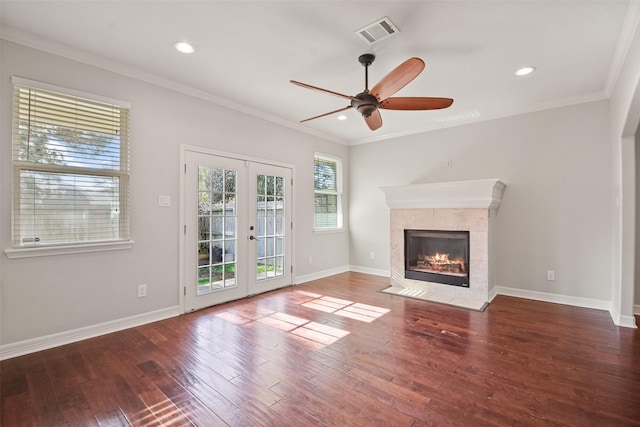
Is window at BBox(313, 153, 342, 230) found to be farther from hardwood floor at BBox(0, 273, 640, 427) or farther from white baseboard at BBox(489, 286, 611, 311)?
white baseboard at BBox(489, 286, 611, 311)

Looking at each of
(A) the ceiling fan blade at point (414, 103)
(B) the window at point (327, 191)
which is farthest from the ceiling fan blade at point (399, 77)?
(B) the window at point (327, 191)

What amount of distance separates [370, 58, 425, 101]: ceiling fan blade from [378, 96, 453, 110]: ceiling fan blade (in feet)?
0.34

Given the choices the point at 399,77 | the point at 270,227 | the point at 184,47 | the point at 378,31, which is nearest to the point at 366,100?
the point at 399,77

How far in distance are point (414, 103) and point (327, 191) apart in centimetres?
311

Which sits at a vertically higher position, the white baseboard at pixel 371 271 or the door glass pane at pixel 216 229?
the door glass pane at pixel 216 229

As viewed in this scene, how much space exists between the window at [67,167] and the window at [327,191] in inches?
121

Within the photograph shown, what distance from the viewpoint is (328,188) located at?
575 cm

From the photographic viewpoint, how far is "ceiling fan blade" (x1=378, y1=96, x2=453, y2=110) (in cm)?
265

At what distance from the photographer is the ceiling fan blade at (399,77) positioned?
2.14 m

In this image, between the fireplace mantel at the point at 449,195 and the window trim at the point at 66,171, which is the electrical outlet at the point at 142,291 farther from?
the fireplace mantel at the point at 449,195

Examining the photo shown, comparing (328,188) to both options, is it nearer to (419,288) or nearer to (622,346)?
(419,288)

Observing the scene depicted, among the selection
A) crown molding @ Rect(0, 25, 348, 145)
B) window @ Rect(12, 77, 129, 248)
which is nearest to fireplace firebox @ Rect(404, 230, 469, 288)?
crown molding @ Rect(0, 25, 348, 145)

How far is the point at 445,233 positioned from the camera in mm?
4320

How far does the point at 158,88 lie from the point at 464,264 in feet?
14.7
